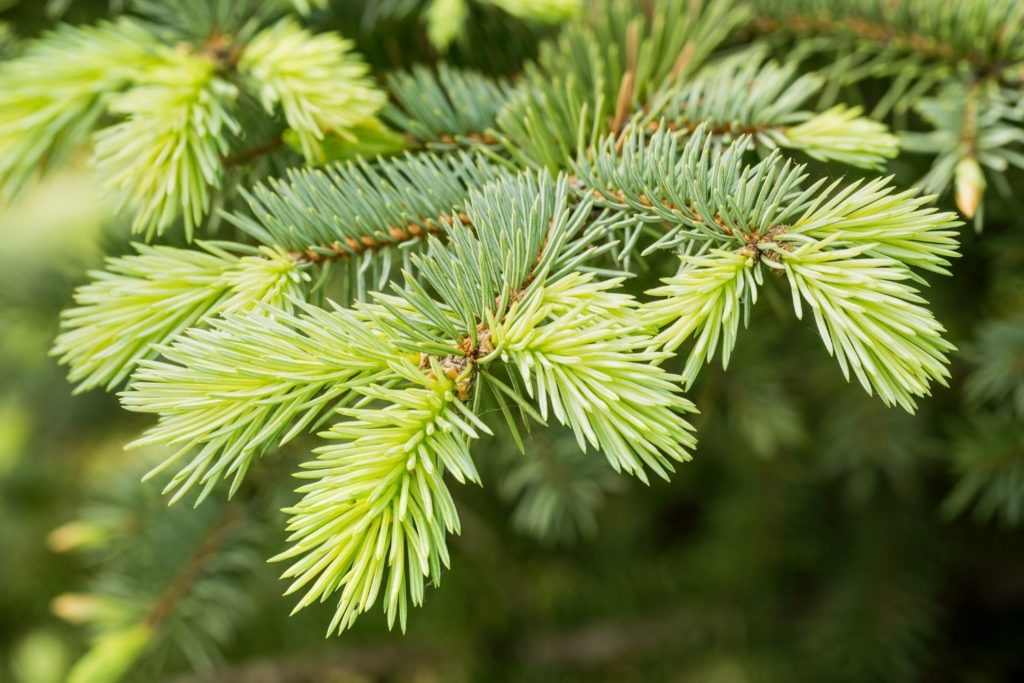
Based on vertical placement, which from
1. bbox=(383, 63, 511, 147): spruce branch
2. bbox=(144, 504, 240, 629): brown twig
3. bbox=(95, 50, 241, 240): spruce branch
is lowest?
bbox=(144, 504, 240, 629): brown twig

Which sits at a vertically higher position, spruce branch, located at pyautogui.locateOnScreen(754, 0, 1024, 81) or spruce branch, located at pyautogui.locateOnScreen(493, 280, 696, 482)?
spruce branch, located at pyautogui.locateOnScreen(754, 0, 1024, 81)

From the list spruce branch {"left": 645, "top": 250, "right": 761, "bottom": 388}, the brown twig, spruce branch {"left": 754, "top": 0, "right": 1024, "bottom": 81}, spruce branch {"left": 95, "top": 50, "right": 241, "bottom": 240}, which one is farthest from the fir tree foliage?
the brown twig

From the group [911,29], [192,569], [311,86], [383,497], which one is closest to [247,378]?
[383,497]

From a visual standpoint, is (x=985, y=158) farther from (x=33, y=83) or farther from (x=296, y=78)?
(x=33, y=83)

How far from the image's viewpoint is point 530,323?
38 cm

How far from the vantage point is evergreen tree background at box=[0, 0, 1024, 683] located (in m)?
0.39

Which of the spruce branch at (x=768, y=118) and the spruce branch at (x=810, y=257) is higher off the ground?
the spruce branch at (x=768, y=118)

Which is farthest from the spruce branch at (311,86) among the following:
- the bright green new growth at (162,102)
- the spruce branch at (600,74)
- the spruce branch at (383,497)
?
the spruce branch at (383,497)

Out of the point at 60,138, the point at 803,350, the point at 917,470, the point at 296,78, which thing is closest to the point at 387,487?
the point at 296,78

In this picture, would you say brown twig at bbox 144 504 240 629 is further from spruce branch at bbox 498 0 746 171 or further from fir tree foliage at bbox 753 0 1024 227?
fir tree foliage at bbox 753 0 1024 227

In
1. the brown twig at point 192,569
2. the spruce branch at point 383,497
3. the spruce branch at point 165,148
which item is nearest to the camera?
the spruce branch at point 383,497

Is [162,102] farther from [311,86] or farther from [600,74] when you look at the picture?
[600,74]

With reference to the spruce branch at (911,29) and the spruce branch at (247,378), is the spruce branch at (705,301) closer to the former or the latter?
the spruce branch at (247,378)

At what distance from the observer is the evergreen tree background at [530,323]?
390 millimetres
